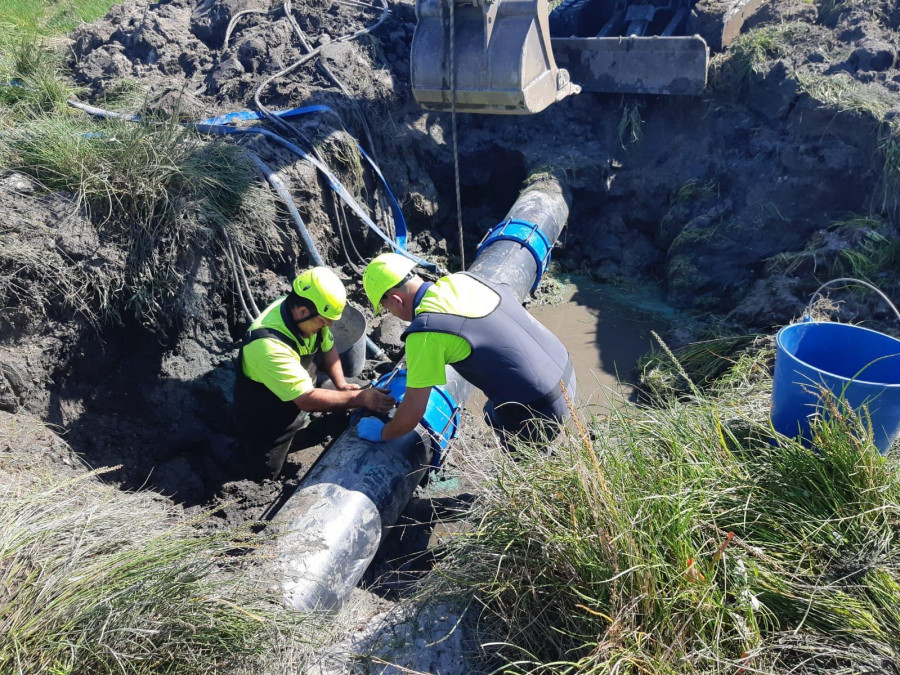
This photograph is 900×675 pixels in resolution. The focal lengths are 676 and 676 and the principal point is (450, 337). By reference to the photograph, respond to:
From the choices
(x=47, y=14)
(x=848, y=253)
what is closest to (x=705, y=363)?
(x=848, y=253)

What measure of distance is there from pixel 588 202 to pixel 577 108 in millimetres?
1111

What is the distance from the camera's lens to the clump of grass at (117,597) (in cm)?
221

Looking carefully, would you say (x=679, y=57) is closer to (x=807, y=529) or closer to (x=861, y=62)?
(x=861, y=62)

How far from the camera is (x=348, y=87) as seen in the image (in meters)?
6.44

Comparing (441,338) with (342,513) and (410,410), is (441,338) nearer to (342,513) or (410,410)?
(410,410)

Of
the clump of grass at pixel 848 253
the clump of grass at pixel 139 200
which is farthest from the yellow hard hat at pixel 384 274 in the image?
the clump of grass at pixel 848 253

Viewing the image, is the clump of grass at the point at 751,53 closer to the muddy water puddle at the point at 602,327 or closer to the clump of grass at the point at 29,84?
the muddy water puddle at the point at 602,327

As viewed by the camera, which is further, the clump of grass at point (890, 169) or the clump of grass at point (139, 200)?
the clump of grass at point (890, 169)

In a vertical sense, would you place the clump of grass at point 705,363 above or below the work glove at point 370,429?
below

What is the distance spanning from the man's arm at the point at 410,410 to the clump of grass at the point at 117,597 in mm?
1070

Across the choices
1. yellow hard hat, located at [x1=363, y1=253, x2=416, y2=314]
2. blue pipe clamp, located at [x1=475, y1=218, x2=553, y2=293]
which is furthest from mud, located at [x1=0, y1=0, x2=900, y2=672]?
yellow hard hat, located at [x1=363, y1=253, x2=416, y2=314]

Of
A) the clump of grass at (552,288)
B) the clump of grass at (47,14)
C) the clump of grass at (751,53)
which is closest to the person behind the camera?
the clump of grass at (552,288)

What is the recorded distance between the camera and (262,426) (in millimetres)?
4320

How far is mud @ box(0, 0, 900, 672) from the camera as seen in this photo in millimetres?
4246
